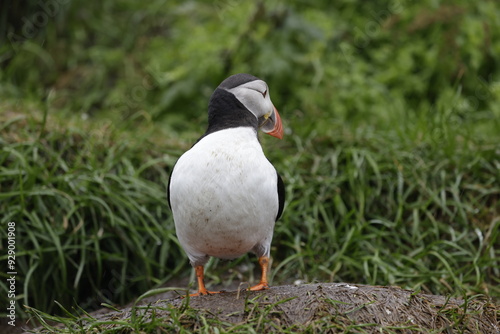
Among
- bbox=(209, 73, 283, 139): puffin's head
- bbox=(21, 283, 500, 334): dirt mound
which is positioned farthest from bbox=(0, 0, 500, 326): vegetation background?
bbox=(209, 73, 283, 139): puffin's head

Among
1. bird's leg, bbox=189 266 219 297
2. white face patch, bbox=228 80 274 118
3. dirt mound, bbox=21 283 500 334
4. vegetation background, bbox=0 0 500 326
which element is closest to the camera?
dirt mound, bbox=21 283 500 334

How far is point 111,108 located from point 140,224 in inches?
95.2

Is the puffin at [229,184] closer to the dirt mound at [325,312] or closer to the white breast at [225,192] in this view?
the white breast at [225,192]

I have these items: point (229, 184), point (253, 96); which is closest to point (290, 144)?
point (253, 96)

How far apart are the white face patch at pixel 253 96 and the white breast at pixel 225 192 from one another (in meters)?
0.13

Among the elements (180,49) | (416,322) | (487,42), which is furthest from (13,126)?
(487,42)

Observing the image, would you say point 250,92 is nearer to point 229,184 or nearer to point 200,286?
point 229,184

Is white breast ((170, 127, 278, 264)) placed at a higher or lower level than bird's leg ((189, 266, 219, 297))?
higher

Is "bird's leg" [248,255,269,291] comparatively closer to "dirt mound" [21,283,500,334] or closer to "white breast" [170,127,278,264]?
"dirt mound" [21,283,500,334]

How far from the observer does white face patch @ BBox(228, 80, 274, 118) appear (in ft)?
9.36

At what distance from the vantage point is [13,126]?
A: 4586mm

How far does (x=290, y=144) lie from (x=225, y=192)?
7.66ft

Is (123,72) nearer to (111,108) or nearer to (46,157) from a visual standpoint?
(111,108)

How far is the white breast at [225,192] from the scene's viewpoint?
2.64 metres
